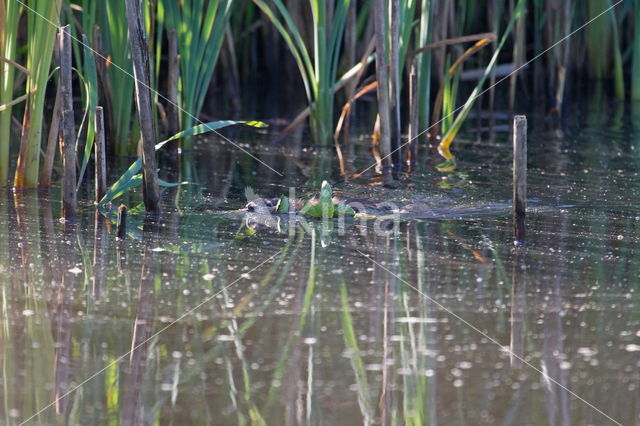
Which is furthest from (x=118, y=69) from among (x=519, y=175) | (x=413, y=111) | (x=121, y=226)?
(x=519, y=175)

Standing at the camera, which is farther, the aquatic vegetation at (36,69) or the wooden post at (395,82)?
the wooden post at (395,82)

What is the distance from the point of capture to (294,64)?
920cm

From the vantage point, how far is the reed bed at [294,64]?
485 cm

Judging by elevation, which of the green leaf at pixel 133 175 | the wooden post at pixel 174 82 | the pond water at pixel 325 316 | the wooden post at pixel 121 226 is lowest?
the pond water at pixel 325 316

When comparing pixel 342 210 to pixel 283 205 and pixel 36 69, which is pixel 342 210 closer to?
pixel 283 205

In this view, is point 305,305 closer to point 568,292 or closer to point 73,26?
point 568,292

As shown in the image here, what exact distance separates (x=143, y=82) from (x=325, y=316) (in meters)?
1.58

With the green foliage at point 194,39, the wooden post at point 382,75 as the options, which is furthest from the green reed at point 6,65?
the wooden post at point 382,75

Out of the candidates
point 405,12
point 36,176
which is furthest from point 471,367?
point 405,12

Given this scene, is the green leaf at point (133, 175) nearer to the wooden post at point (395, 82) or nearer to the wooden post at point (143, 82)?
the wooden post at point (143, 82)

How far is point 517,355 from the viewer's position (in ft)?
9.66

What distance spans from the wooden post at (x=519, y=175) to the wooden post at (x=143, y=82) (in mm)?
1584

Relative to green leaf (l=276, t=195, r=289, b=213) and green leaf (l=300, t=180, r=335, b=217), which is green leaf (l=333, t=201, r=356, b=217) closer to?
green leaf (l=300, t=180, r=335, b=217)

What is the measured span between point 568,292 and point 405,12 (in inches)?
109
